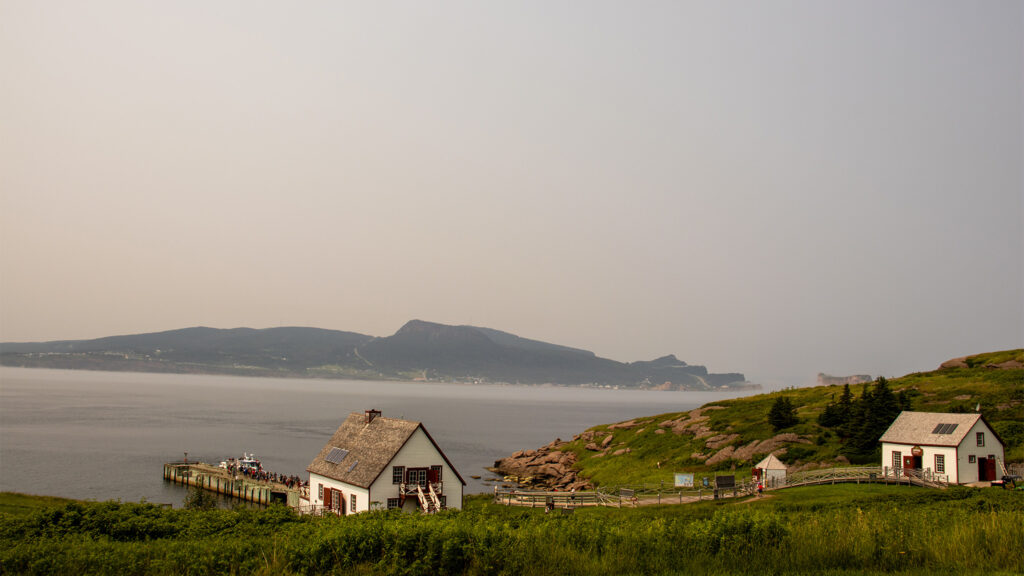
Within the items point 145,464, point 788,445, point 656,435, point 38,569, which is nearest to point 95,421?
point 145,464

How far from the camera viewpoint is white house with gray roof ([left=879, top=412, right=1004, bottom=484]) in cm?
5500

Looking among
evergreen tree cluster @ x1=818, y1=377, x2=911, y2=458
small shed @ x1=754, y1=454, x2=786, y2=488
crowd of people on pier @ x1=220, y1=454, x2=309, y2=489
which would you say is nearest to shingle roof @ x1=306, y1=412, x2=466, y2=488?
crowd of people on pier @ x1=220, y1=454, x2=309, y2=489

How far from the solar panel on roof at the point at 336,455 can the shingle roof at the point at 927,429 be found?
4618cm

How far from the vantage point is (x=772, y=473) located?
5753 cm

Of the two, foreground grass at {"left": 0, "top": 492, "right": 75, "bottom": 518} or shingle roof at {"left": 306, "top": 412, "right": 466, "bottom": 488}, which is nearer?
foreground grass at {"left": 0, "top": 492, "right": 75, "bottom": 518}

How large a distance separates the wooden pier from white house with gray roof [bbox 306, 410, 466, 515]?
11061 mm

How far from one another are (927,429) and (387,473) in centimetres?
4448

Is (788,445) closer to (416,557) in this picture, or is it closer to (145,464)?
(416,557)

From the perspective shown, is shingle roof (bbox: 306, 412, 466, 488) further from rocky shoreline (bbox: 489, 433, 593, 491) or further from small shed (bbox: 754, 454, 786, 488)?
rocky shoreline (bbox: 489, 433, 593, 491)

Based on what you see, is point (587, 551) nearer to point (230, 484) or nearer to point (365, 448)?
point (365, 448)

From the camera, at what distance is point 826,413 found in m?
77.6

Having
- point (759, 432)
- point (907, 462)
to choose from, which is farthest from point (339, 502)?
point (759, 432)

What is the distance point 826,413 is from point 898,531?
2564 inches

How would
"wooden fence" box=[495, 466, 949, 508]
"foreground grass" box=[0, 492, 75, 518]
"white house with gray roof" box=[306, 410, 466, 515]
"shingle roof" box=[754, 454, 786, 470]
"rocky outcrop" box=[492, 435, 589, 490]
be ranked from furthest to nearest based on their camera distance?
1. "rocky outcrop" box=[492, 435, 589, 490]
2. "shingle roof" box=[754, 454, 786, 470]
3. "wooden fence" box=[495, 466, 949, 508]
4. "white house with gray roof" box=[306, 410, 466, 515]
5. "foreground grass" box=[0, 492, 75, 518]
